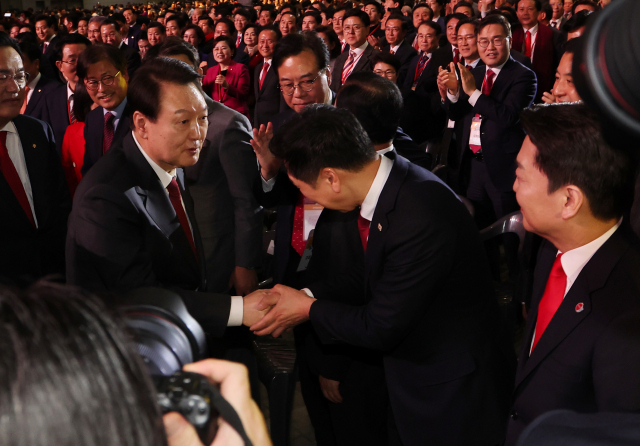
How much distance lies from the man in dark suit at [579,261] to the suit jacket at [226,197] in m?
1.33

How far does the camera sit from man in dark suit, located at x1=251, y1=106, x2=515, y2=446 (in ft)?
4.80

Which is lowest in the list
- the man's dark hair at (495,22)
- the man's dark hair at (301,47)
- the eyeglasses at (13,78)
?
the eyeglasses at (13,78)

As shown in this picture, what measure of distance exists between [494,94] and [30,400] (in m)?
3.61

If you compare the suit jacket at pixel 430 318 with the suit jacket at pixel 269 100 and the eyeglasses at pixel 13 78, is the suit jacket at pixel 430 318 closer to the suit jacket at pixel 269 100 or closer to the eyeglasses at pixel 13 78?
the eyeglasses at pixel 13 78

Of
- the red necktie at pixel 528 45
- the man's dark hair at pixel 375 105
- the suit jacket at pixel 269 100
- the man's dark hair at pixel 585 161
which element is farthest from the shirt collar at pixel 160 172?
the red necktie at pixel 528 45

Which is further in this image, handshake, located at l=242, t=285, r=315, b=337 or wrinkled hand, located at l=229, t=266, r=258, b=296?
wrinkled hand, located at l=229, t=266, r=258, b=296

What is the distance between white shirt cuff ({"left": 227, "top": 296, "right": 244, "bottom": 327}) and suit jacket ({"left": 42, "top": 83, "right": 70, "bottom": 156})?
2.46m

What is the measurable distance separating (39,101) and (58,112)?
0.23 meters

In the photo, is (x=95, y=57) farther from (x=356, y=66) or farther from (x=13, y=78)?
(x=356, y=66)

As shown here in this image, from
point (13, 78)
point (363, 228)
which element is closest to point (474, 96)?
point (363, 228)

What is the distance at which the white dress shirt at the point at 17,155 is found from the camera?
2.44 metres

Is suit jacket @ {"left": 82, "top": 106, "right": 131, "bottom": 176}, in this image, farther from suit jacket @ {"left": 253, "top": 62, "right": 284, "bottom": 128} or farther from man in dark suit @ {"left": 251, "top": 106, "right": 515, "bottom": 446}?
suit jacket @ {"left": 253, "top": 62, "right": 284, "bottom": 128}

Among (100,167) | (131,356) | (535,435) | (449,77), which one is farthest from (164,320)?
(449,77)

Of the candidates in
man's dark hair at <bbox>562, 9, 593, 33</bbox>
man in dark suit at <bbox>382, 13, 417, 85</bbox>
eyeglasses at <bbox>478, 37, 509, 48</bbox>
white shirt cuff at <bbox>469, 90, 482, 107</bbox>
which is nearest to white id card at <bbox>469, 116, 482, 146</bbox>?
white shirt cuff at <bbox>469, 90, 482, 107</bbox>
